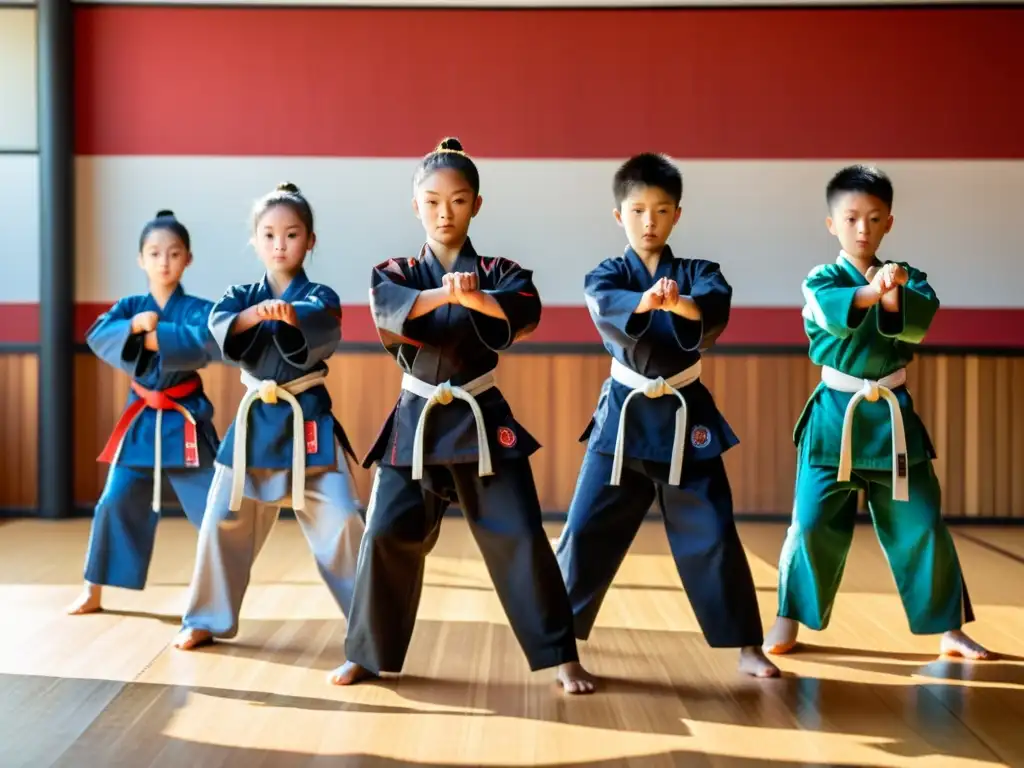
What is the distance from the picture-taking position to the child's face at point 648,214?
2.62m

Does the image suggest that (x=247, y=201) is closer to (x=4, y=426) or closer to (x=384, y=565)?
(x=4, y=426)

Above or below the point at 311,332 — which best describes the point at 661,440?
below

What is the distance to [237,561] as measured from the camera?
291 cm

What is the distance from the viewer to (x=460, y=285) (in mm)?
2383

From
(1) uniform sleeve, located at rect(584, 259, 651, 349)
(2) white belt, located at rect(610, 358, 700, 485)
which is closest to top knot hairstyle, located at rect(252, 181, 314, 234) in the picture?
(1) uniform sleeve, located at rect(584, 259, 651, 349)

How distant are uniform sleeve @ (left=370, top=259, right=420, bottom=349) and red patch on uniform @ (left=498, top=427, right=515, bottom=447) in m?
0.27

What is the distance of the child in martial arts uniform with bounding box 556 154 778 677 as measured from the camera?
261 centimetres

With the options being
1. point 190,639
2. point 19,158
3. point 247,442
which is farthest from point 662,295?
point 19,158

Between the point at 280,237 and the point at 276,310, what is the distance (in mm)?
280

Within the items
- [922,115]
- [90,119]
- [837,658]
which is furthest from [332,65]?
[837,658]

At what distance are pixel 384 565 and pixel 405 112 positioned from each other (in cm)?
292

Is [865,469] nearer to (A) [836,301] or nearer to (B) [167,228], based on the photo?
(A) [836,301]

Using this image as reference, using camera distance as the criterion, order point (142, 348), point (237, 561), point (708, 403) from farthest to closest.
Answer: point (142, 348) < point (237, 561) < point (708, 403)

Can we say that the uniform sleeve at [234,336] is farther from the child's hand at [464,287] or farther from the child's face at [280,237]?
the child's hand at [464,287]
